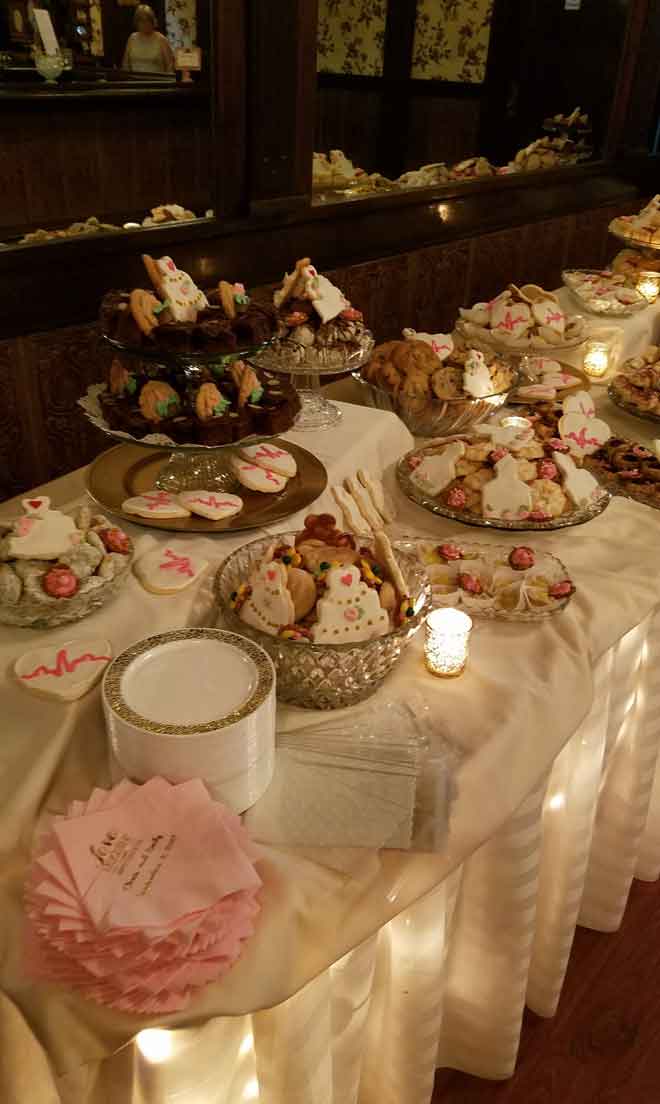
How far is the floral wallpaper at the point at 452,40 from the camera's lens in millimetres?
3176

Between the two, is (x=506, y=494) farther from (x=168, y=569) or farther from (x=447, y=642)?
(x=168, y=569)

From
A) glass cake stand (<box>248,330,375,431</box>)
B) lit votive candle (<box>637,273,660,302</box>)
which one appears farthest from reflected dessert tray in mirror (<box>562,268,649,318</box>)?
glass cake stand (<box>248,330,375,431</box>)

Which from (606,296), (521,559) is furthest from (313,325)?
(606,296)

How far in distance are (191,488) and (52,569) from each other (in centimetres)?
28

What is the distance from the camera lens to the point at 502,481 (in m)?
1.17

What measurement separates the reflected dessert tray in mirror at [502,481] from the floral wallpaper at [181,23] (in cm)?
105

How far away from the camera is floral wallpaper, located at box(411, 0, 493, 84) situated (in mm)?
3176

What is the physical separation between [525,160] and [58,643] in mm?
2582

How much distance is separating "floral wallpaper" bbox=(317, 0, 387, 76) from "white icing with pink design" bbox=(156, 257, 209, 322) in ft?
4.39

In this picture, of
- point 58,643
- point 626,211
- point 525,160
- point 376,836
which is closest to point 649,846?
point 376,836

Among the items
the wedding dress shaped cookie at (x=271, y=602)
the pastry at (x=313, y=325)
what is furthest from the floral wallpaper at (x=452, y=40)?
the wedding dress shaped cookie at (x=271, y=602)

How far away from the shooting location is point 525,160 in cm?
288

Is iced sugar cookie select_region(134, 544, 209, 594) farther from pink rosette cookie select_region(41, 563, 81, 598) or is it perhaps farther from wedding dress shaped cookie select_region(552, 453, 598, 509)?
wedding dress shaped cookie select_region(552, 453, 598, 509)

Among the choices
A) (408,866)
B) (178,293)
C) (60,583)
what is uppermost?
(178,293)
